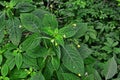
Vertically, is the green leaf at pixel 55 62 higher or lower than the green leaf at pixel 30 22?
lower

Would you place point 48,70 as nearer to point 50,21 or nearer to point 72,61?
point 72,61

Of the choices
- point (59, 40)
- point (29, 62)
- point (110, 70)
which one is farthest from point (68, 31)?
point (110, 70)

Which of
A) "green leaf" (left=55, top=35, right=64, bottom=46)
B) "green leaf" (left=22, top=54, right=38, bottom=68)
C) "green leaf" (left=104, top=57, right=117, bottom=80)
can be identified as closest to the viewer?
"green leaf" (left=55, top=35, right=64, bottom=46)

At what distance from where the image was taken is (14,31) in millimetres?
1935

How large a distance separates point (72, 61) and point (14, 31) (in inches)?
18.3

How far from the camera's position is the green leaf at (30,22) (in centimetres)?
184

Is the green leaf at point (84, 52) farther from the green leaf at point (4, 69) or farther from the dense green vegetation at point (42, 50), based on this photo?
the green leaf at point (4, 69)

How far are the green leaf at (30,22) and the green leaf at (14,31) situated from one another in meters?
0.12

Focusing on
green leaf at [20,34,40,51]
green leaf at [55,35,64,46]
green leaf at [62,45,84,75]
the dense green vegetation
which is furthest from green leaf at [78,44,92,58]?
green leaf at [20,34,40,51]

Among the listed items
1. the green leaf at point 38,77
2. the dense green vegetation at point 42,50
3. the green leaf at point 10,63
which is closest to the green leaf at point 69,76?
the dense green vegetation at point 42,50

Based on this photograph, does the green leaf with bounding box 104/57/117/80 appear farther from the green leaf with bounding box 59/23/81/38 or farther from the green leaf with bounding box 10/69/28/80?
the green leaf with bounding box 10/69/28/80

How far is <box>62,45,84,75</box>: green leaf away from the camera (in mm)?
1789

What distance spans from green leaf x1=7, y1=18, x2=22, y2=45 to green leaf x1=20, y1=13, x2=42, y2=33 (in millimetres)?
117

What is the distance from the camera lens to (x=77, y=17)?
3.70m
